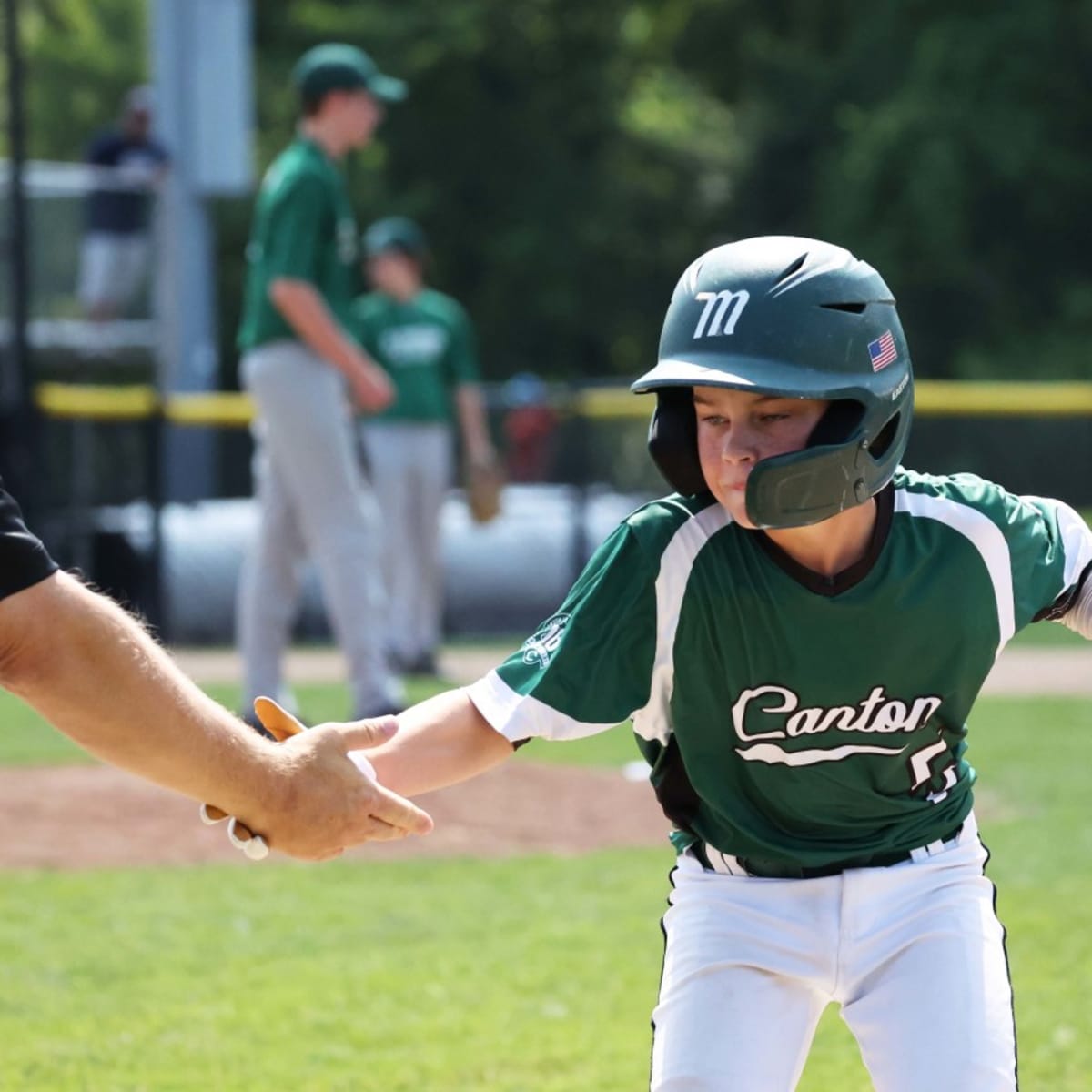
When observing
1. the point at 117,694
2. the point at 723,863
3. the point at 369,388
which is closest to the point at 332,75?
the point at 369,388

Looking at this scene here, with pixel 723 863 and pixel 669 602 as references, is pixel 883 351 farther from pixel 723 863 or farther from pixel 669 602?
pixel 723 863

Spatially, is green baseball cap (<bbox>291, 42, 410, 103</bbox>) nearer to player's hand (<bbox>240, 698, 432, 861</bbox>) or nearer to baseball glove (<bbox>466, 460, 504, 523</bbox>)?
baseball glove (<bbox>466, 460, 504, 523</bbox>)

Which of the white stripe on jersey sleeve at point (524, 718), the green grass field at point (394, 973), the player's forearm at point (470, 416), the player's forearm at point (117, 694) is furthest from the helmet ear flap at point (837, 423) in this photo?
the player's forearm at point (470, 416)

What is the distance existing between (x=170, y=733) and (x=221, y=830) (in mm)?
4313

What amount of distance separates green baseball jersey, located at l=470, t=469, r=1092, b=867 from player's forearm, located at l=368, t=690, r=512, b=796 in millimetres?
51

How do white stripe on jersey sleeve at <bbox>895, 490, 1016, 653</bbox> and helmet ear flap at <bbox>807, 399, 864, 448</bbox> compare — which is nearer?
helmet ear flap at <bbox>807, 399, 864, 448</bbox>

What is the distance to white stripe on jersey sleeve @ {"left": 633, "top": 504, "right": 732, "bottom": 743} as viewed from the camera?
3287 millimetres

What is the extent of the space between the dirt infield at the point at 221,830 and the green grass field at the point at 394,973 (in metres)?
0.23

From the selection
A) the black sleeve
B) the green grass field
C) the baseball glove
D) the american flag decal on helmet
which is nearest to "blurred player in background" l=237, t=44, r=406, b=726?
the green grass field

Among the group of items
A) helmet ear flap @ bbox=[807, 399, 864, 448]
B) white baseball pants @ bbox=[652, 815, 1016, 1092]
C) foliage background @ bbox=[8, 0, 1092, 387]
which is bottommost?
foliage background @ bbox=[8, 0, 1092, 387]

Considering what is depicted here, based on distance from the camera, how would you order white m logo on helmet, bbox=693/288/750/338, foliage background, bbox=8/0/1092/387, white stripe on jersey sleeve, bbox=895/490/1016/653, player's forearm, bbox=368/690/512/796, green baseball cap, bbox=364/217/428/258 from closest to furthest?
white m logo on helmet, bbox=693/288/750/338 → player's forearm, bbox=368/690/512/796 → white stripe on jersey sleeve, bbox=895/490/1016/653 → green baseball cap, bbox=364/217/428/258 → foliage background, bbox=8/0/1092/387

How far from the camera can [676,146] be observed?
4272 cm

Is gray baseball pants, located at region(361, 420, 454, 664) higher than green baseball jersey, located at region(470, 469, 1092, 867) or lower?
lower

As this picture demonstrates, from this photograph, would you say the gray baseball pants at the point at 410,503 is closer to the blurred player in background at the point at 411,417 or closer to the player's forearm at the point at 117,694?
the blurred player in background at the point at 411,417
